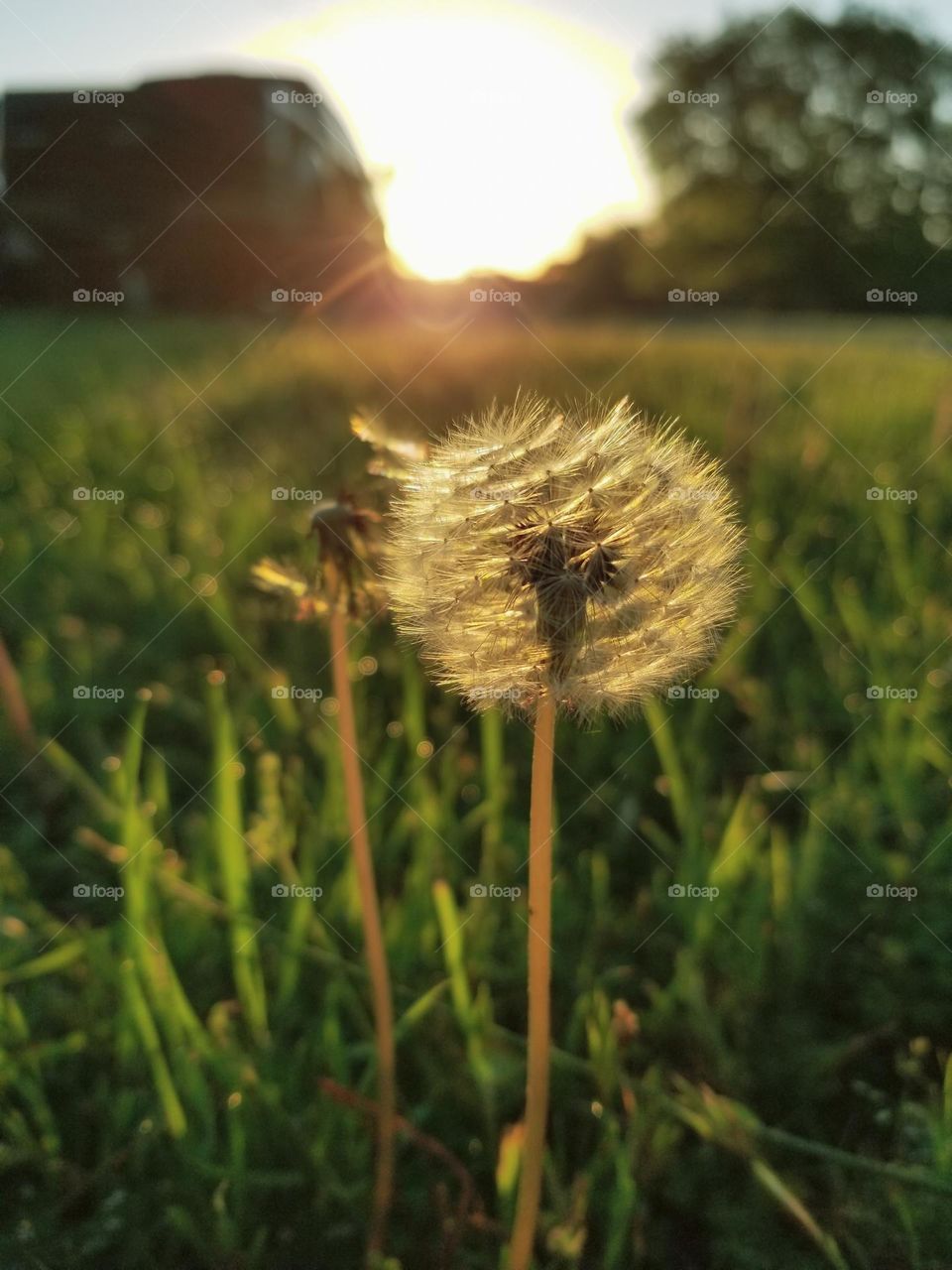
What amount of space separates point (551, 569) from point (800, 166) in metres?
4.10

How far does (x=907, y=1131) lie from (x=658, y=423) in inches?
35.4

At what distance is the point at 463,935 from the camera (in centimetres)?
150

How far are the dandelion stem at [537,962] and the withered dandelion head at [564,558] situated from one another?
50 millimetres

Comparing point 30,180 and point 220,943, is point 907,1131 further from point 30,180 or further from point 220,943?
point 30,180

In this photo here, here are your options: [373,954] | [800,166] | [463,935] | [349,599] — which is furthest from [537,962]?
[800,166]

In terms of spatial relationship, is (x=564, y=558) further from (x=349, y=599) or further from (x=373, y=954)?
(x=373, y=954)

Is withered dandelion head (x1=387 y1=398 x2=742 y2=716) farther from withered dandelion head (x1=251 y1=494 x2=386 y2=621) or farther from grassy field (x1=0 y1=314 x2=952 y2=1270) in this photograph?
grassy field (x1=0 y1=314 x2=952 y2=1270)

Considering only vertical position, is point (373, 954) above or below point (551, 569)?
below

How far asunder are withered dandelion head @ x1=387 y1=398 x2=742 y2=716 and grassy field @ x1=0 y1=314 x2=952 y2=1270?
220 millimetres

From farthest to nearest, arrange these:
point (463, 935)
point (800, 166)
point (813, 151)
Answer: point (800, 166) → point (813, 151) → point (463, 935)

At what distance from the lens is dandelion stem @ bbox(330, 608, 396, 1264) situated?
1071 millimetres

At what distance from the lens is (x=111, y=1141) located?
1.26m

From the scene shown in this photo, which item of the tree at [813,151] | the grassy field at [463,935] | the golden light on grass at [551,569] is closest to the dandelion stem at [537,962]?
the golden light on grass at [551,569]

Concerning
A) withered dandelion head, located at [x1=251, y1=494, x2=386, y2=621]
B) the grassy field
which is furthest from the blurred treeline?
withered dandelion head, located at [x1=251, y1=494, x2=386, y2=621]
